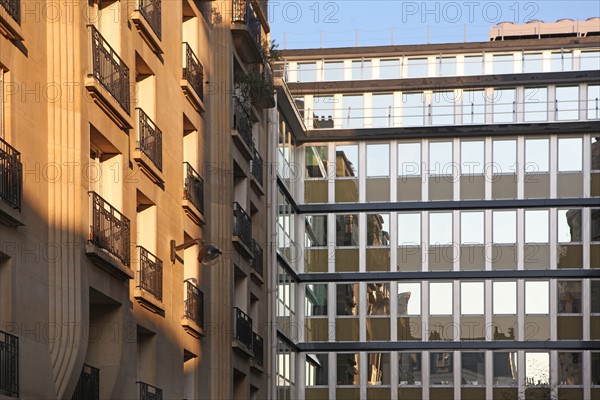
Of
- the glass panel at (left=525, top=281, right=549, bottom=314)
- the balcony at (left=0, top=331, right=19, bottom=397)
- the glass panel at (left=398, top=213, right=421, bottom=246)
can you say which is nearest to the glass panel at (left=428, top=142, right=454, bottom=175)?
the glass panel at (left=398, top=213, right=421, bottom=246)

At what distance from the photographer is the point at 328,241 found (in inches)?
2168

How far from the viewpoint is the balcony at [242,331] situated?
119 ft

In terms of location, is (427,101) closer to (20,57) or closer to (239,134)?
(239,134)

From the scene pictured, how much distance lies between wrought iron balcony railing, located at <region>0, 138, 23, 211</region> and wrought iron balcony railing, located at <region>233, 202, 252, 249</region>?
58.1 ft

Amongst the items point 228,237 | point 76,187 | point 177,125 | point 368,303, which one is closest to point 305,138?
point 368,303

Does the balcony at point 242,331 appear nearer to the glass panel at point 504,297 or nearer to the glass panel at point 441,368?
the glass panel at point 441,368

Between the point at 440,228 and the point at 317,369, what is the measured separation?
25.7 ft

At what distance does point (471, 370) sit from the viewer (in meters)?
53.7

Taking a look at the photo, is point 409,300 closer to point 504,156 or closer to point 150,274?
point 504,156

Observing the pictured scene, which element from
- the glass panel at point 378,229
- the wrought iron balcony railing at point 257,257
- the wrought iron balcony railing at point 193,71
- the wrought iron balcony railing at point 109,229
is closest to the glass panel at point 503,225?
the glass panel at point 378,229

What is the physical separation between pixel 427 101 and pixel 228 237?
70.1ft

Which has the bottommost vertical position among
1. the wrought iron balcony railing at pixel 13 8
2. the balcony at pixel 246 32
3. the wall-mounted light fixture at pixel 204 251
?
the wall-mounted light fixture at pixel 204 251

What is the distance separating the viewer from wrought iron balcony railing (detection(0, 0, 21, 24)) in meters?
19.2

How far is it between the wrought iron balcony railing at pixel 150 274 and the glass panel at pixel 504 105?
29.1 metres
